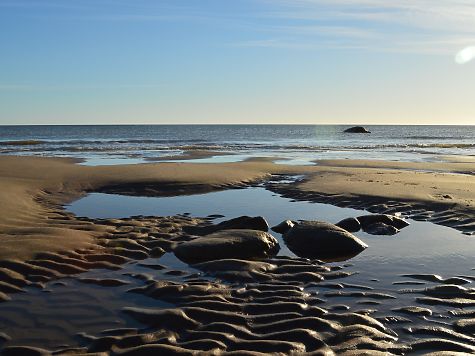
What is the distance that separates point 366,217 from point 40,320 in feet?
23.9

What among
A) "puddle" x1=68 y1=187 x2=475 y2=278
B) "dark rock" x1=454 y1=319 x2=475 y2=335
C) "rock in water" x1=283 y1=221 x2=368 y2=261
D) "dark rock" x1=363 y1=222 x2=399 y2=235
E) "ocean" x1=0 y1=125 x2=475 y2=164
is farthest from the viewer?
"ocean" x1=0 y1=125 x2=475 y2=164

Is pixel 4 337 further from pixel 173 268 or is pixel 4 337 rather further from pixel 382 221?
pixel 382 221

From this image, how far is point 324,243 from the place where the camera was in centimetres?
859

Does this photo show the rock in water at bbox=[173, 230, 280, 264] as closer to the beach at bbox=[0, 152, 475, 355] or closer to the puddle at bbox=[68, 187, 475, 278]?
the beach at bbox=[0, 152, 475, 355]

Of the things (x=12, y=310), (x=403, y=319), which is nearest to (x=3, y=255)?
(x=12, y=310)

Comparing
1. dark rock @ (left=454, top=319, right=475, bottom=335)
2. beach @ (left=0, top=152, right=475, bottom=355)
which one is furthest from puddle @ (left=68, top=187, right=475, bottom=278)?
dark rock @ (left=454, top=319, right=475, bottom=335)

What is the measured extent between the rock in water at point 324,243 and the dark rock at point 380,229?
119cm

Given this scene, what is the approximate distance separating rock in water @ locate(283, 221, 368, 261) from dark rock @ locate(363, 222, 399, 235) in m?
1.19

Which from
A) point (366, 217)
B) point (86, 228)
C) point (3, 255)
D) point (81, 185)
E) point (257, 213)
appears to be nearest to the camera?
point (3, 255)

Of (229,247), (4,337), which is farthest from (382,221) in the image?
(4,337)

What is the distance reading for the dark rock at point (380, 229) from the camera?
9.98 m

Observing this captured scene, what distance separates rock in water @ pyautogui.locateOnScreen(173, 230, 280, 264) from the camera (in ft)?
26.2

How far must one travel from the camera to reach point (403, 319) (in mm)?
5469

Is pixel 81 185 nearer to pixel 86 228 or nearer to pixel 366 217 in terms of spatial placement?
pixel 86 228
